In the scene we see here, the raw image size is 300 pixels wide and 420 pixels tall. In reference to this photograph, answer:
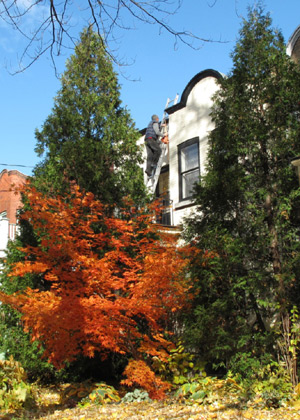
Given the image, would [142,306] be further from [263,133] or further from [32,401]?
[263,133]

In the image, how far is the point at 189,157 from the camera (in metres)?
14.4

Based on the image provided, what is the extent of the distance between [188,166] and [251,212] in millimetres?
5572

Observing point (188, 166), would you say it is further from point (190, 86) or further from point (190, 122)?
point (190, 86)

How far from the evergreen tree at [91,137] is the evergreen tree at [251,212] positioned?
313 cm

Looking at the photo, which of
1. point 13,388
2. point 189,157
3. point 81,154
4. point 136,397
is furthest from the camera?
point 189,157

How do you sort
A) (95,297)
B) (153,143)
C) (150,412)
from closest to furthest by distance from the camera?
1. (150,412)
2. (95,297)
3. (153,143)

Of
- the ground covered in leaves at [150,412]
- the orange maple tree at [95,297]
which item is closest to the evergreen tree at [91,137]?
the orange maple tree at [95,297]

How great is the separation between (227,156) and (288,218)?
75.6 inches

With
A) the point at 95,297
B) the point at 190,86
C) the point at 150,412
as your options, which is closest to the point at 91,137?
the point at 190,86

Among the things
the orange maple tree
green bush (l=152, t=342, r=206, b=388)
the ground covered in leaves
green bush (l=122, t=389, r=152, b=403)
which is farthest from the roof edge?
the ground covered in leaves

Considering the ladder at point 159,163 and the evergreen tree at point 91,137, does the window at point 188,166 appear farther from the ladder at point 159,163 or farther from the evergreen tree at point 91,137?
the evergreen tree at point 91,137

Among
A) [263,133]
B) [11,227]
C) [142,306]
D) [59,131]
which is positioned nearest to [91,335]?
[142,306]

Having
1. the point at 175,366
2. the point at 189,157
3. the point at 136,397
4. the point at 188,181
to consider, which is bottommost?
the point at 136,397

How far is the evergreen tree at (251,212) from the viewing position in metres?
8.20
